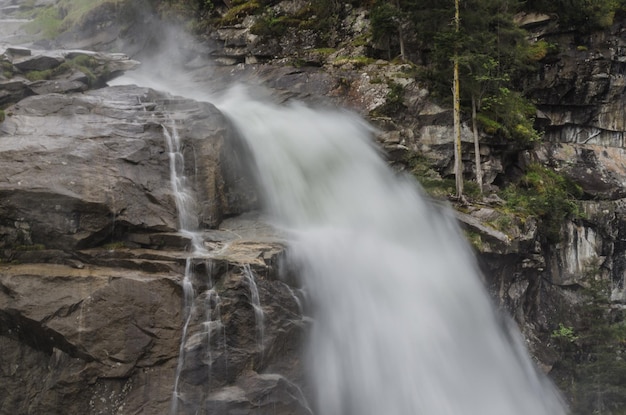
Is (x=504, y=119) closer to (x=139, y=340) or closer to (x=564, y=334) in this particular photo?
(x=564, y=334)

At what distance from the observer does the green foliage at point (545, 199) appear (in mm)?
17125

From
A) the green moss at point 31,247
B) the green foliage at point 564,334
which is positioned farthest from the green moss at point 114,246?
the green foliage at point 564,334

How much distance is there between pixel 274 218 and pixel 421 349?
212 inches

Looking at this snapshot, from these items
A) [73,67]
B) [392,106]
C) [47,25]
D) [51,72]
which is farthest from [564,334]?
[47,25]

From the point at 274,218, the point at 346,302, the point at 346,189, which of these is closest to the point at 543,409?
the point at 346,302

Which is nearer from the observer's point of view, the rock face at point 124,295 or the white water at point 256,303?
the rock face at point 124,295

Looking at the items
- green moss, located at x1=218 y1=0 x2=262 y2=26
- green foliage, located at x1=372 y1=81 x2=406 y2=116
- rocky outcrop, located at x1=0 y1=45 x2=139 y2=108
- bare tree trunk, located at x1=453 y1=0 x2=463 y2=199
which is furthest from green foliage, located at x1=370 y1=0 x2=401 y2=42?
rocky outcrop, located at x1=0 y1=45 x2=139 y2=108

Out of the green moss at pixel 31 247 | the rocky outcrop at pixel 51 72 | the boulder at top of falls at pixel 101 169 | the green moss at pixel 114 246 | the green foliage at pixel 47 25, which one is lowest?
the green moss at pixel 114 246

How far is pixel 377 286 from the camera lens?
12.5 meters

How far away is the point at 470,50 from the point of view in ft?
58.5

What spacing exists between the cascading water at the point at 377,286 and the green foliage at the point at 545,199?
371 cm

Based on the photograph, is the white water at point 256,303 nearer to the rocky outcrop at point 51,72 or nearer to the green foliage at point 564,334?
the rocky outcrop at point 51,72

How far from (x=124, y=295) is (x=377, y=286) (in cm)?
609

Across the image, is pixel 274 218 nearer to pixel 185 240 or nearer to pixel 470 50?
pixel 185 240
